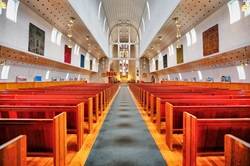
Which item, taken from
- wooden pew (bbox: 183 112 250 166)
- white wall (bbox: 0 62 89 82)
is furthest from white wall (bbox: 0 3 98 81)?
wooden pew (bbox: 183 112 250 166)

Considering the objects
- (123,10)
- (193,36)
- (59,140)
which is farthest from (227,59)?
(123,10)

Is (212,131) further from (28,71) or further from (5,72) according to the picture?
(28,71)

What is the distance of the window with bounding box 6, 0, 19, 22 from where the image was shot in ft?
26.7

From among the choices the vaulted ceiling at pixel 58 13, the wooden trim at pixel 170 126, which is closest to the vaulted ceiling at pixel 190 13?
the vaulted ceiling at pixel 58 13

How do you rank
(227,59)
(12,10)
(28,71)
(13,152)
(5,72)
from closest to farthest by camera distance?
(13,152) < (12,10) < (5,72) < (227,59) < (28,71)

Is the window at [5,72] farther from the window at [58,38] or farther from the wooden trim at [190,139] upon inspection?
the wooden trim at [190,139]

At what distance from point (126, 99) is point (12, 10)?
275 inches

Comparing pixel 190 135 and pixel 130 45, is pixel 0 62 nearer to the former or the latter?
pixel 190 135

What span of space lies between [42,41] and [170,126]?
9.67 meters

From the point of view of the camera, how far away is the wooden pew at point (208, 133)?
217 cm

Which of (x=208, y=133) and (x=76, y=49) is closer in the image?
(x=208, y=133)

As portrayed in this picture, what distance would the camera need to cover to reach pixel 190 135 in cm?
231

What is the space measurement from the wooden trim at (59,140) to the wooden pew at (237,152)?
1.58 m

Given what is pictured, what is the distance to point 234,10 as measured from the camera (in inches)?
341
